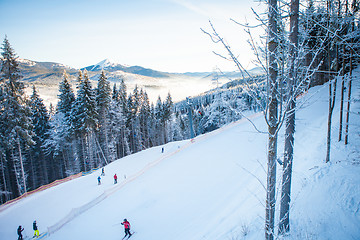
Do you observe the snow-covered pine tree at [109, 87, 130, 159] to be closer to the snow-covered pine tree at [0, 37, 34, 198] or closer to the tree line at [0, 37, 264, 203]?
the tree line at [0, 37, 264, 203]

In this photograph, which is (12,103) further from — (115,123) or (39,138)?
(115,123)

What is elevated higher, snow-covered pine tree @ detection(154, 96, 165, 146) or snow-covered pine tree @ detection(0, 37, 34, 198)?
snow-covered pine tree @ detection(0, 37, 34, 198)

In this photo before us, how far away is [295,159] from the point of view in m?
12.5

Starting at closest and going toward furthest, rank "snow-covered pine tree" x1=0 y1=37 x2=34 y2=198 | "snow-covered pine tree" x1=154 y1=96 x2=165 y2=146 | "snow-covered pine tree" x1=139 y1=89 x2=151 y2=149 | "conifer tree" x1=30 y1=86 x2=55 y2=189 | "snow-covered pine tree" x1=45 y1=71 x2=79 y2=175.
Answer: "snow-covered pine tree" x1=0 y1=37 x2=34 y2=198, "snow-covered pine tree" x1=45 y1=71 x2=79 y2=175, "conifer tree" x1=30 y1=86 x2=55 y2=189, "snow-covered pine tree" x1=139 y1=89 x2=151 y2=149, "snow-covered pine tree" x1=154 y1=96 x2=165 y2=146

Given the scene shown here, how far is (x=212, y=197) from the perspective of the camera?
479 inches

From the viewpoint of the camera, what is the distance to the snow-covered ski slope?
21.9ft

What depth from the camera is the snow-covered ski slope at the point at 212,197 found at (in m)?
6.67

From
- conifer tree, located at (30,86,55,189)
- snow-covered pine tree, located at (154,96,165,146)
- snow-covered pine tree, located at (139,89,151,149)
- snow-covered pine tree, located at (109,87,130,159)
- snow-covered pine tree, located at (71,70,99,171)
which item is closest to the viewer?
snow-covered pine tree, located at (71,70,99,171)

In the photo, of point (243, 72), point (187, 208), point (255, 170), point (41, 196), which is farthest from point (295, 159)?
point (41, 196)

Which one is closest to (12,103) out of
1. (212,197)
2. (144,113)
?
(212,197)

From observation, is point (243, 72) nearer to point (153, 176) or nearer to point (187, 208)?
point (187, 208)

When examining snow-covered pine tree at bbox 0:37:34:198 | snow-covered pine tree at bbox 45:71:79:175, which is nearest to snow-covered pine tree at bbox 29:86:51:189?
snow-covered pine tree at bbox 45:71:79:175

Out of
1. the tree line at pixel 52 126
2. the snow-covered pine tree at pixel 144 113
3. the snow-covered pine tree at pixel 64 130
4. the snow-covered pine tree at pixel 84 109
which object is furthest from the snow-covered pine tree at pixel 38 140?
the snow-covered pine tree at pixel 144 113

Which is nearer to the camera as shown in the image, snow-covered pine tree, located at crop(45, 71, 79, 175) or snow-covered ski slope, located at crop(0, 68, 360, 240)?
snow-covered ski slope, located at crop(0, 68, 360, 240)
